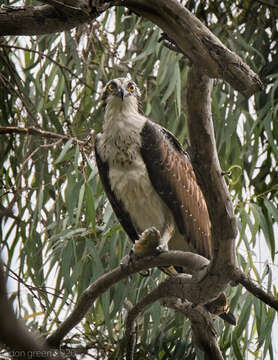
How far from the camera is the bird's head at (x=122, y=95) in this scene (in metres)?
3.04

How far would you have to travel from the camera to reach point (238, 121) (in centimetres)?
373

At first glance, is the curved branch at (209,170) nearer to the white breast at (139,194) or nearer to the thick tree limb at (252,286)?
the thick tree limb at (252,286)

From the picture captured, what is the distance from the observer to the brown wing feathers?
2846 mm

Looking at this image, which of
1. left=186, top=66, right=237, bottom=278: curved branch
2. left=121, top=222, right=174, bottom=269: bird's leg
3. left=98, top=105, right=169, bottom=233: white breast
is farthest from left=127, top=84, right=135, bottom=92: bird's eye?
left=186, top=66, right=237, bottom=278: curved branch

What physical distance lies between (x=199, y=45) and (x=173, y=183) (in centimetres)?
145

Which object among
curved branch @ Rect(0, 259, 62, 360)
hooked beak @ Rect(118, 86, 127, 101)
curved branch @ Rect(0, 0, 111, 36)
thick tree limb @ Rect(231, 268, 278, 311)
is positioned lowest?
curved branch @ Rect(0, 259, 62, 360)

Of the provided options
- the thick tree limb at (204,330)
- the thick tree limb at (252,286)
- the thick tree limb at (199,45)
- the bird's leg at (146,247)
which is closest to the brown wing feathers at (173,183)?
the thick tree limb at (204,330)

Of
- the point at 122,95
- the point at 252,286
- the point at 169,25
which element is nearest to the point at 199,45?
the point at 169,25

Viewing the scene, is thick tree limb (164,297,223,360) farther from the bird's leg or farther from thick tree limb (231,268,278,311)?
thick tree limb (231,268,278,311)

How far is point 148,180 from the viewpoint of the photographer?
2850 millimetres

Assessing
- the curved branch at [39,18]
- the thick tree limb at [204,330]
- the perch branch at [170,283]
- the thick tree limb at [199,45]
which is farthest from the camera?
the thick tree limb at [204,330]

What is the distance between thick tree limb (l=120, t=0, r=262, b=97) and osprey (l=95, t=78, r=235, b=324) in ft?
3.85

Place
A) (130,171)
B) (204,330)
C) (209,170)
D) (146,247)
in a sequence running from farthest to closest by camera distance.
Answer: (130,171)
(204,330)
(146,247)
(209,170)

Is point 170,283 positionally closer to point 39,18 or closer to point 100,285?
point 100,285
